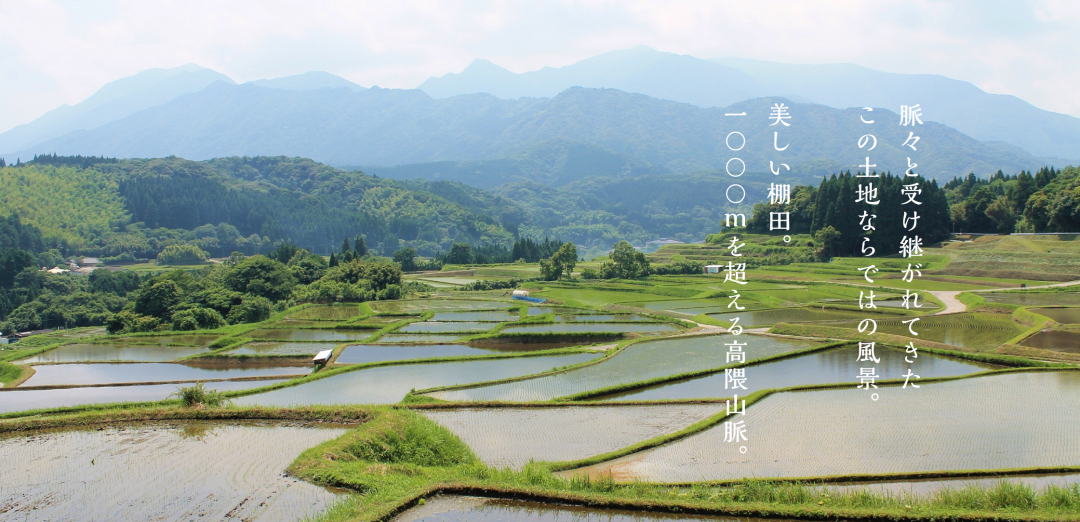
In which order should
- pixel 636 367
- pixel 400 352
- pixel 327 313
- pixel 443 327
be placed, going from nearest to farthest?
pixel 636 367, pixel 400 352, pixel 443 327, pixel 327 313

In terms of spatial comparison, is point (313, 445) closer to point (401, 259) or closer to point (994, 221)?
point (401, 259)

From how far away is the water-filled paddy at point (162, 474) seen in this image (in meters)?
12.9

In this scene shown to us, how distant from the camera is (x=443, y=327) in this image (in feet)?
121

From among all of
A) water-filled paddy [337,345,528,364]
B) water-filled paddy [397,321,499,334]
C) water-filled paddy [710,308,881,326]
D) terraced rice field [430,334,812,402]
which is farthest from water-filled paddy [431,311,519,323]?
water-filled paddy [710,308,881,326]

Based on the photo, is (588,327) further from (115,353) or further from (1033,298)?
(1033,298)

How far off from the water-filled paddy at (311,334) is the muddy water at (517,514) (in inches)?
889

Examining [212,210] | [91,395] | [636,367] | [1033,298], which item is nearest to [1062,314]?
[1033,298]

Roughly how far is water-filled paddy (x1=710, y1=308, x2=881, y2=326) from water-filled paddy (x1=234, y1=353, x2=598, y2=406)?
38.8ft

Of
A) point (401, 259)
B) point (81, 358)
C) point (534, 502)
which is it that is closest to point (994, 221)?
point (401, 259)

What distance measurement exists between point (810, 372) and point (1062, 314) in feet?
60.2

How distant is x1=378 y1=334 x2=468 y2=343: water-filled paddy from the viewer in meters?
32.7

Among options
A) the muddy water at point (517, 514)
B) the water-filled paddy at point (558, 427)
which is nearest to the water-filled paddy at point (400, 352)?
the water-filled paddy at point (558, 427)

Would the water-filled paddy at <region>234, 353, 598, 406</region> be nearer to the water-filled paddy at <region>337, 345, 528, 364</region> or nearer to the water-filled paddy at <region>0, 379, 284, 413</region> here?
the water-filled paddy at <region>337, 345, 528, 364</region>

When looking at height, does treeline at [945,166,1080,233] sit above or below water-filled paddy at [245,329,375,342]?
above
